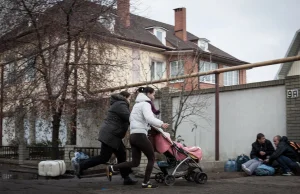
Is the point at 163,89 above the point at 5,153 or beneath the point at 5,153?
above

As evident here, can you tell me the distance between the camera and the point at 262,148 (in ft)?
37.0

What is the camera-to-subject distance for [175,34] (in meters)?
42.3

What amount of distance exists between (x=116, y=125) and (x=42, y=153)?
9128 millimetres

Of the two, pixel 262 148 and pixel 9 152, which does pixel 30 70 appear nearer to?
pixel 9 152

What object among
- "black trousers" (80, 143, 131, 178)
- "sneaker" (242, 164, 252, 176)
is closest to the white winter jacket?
"black trousers" (80, 143, 131, 178)

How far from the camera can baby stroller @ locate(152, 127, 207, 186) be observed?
27.5 feet

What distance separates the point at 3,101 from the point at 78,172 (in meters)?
8.09

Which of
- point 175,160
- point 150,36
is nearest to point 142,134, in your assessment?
point 175,160

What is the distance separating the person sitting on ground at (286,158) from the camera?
10445 mm

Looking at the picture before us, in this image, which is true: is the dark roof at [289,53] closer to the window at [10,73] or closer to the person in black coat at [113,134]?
the window at [10,73]

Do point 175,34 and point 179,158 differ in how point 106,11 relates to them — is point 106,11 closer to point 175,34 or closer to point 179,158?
point 179,158

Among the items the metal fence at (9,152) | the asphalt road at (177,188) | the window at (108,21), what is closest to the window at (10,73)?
the window at (108,21)

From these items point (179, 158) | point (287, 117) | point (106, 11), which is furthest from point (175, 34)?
point (179, 158)

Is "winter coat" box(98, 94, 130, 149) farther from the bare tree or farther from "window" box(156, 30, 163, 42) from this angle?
"window" box(156, 30, 163, 42)
